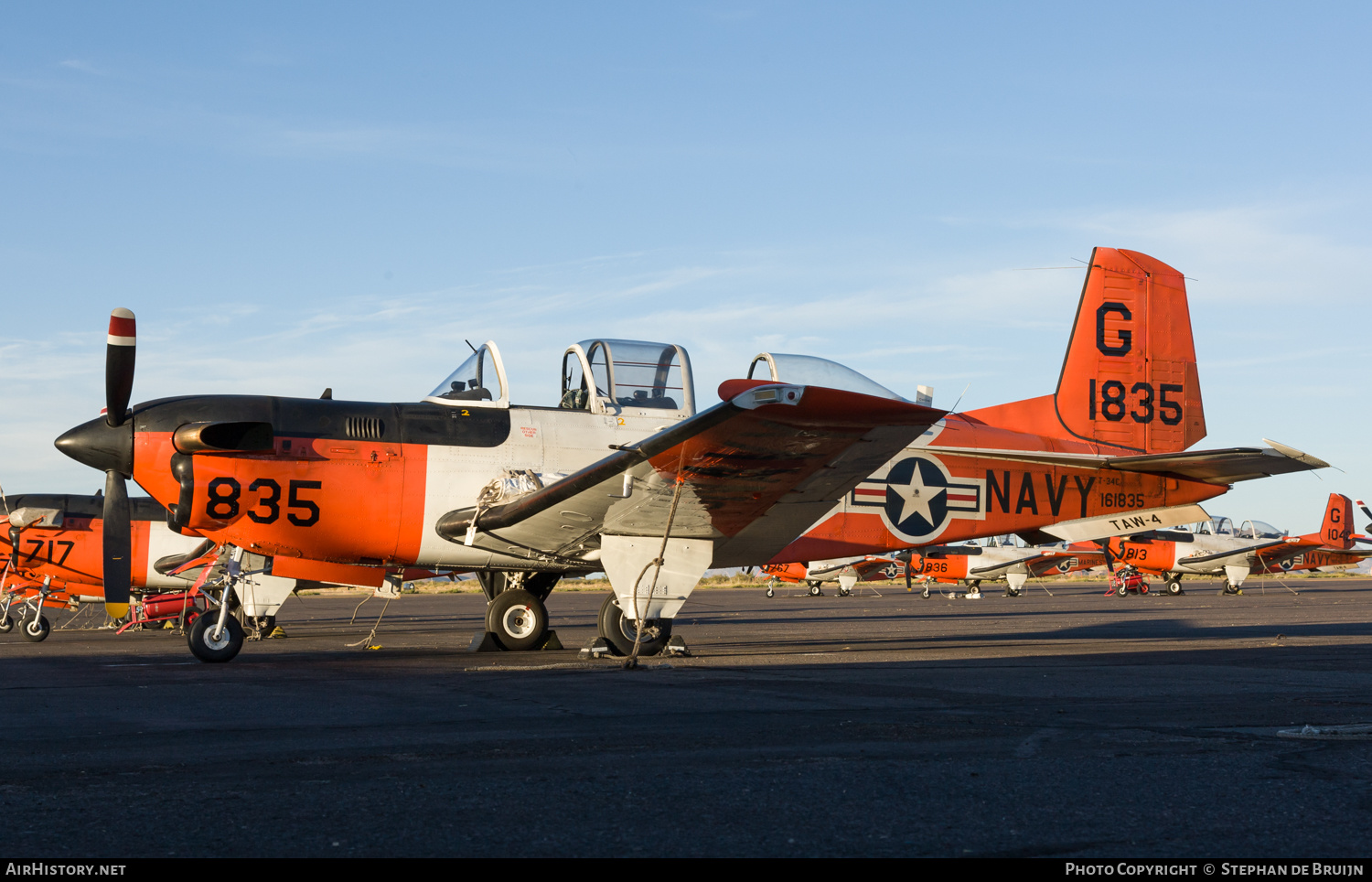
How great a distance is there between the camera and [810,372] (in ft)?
40.3

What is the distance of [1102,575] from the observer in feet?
276

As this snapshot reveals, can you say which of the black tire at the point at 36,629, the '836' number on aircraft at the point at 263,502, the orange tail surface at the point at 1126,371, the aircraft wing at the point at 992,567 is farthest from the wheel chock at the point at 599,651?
the aircraft wing at the point at 992,567

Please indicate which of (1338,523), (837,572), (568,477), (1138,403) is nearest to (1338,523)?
(1338,523)

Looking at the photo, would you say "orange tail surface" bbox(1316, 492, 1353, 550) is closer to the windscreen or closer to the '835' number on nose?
the '835' number on nose

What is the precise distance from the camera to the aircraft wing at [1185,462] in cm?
1331

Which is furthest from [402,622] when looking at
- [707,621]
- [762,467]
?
[762,467]

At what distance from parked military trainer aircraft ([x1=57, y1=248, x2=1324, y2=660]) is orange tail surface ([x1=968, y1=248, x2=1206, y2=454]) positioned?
0.88 metres

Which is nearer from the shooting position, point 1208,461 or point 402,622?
point 1208,461

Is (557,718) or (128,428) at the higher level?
(128,428)

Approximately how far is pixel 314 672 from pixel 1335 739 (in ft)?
27.1

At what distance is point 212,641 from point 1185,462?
1170cm

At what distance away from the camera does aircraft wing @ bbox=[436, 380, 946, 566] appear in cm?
848

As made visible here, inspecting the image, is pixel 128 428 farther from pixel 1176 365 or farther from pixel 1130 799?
pixel 1176 365

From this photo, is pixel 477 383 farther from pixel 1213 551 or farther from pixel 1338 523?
pixel 1338 523
